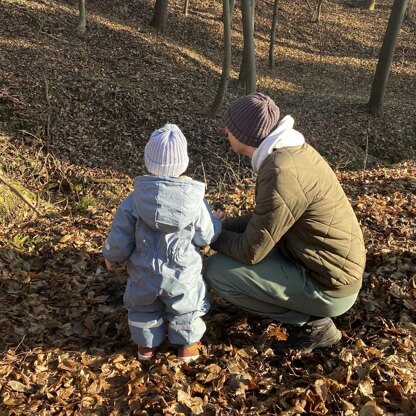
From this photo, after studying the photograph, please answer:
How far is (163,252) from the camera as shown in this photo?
8.86 ft

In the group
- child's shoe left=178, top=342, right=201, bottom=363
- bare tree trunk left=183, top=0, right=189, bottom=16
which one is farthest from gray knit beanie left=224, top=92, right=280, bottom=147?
bare tree trunk left=183, top=0, right=189, bottom=16

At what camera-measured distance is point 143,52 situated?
46.9 ft

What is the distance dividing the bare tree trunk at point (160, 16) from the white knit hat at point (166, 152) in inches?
628

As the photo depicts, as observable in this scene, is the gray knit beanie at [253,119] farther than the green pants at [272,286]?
No

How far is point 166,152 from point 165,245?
0.56 metres

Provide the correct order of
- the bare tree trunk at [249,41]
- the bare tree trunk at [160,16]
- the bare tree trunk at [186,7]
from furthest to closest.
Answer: the bare tree trunk at [186,7], the bare tree trunk at [160,16], the bare tree trunk at [249,41]

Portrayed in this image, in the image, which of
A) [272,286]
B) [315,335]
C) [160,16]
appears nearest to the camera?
[272,286]

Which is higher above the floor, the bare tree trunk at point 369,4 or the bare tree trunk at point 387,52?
the bare tree trunk at point 369,4

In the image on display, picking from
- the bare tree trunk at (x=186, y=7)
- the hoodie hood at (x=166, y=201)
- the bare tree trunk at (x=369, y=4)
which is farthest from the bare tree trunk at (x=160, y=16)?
the hoodie hood at (x=166, y=201)

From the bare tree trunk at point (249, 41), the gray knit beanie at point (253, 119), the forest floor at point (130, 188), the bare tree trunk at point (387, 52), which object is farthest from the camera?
the bare tree trunk at point (387, 52)

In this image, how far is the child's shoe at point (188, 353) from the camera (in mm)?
3020

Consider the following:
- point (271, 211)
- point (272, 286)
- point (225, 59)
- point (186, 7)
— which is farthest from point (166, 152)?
point (186, 7)

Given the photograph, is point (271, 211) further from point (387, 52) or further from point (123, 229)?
point (387, 52)

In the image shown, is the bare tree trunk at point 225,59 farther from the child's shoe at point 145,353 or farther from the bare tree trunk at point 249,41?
the child's shoe at point 145,353
